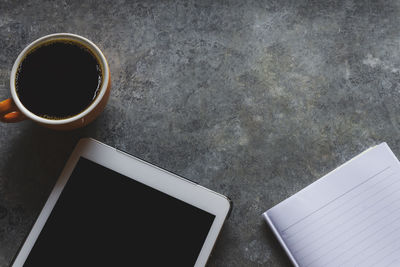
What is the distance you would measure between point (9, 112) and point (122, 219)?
213 millimetres

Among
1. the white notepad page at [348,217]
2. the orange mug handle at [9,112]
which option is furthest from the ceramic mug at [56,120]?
the white notepad page at [348,217]

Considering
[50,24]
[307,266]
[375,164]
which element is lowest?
[307,266]

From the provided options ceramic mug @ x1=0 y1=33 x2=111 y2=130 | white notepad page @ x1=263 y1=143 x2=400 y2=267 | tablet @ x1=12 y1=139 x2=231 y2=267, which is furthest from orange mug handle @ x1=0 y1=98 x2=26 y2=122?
white notepad page @ x1=263 y1=143 x2=400 y2=267

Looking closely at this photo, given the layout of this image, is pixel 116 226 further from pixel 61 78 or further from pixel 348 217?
pixel 348 217

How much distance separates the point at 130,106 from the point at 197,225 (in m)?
0.21

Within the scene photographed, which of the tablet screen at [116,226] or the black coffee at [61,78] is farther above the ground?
the black coffee at [61,78]

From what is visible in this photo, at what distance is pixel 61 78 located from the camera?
568 mm

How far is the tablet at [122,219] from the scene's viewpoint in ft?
1.89

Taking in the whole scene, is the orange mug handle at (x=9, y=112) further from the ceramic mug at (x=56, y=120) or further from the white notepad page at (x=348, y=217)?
the white notepad page at (x=348, y=217)

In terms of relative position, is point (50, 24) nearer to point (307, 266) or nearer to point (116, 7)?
point (116, 7)

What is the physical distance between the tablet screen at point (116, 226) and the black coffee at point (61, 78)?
10 cm

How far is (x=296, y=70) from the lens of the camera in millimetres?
653

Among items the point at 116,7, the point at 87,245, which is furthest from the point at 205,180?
the point at 116,7

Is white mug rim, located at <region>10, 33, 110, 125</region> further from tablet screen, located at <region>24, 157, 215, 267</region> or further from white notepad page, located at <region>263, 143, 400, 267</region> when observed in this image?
white notepad page, located at <region>263, 143, 400, 267</region>
